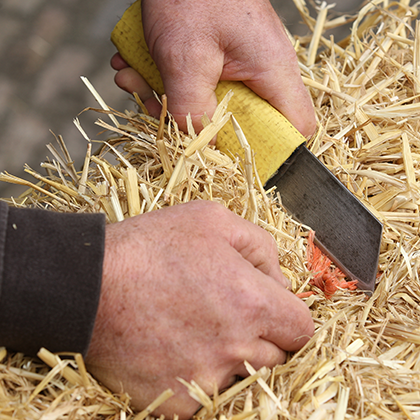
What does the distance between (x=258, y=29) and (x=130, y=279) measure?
83 cm

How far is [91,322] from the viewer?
633 mm

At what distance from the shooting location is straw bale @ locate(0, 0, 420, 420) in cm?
70

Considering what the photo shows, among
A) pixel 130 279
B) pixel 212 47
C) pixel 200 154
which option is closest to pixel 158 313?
pixel 130 279

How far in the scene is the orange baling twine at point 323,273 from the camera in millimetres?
959

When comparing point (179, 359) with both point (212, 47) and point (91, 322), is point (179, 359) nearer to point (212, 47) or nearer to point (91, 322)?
point (91, 322)

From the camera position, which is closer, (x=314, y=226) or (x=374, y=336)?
(x=374, y=336)

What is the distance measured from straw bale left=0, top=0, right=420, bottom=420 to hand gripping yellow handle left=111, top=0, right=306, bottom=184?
2.1 inches

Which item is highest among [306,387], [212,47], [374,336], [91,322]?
[212,47]

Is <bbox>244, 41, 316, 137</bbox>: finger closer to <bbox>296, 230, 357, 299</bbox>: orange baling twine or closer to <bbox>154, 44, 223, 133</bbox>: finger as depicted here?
<bbox>154, 44, 223, 133</bbox>: finger

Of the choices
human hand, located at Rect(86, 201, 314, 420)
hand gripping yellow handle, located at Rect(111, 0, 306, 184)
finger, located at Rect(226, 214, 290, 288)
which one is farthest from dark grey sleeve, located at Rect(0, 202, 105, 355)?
hand gripping yellow handle, located at Rect(111, 0, 306, 184)

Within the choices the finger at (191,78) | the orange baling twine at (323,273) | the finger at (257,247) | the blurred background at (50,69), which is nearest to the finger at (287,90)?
the finger at (191,78)

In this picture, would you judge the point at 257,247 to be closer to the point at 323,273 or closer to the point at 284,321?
the point at 284,321

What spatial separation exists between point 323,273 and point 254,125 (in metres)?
0.45

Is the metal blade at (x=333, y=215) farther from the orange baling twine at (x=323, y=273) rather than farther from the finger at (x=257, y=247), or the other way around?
the finger at (x=257, y=247)
